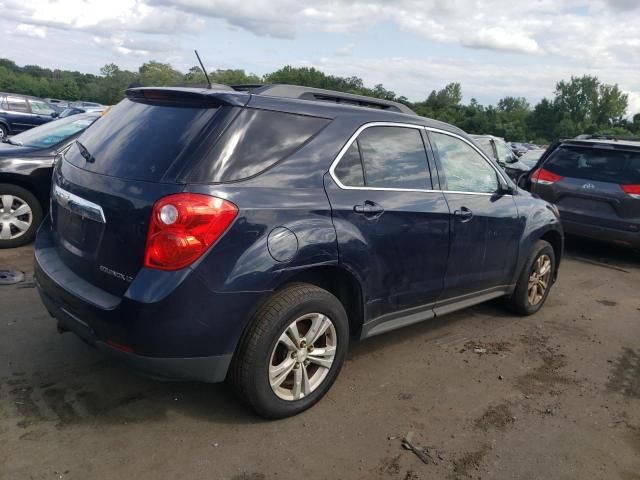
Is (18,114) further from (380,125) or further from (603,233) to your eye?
(380,125)

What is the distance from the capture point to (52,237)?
11.6 feet

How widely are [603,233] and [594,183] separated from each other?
686 millimetres

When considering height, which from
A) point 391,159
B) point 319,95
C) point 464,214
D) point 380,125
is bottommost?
point 464,214

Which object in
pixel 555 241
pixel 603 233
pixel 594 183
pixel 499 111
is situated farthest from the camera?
pixel 499 111

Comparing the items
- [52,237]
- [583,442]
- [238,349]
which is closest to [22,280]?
[52,237]

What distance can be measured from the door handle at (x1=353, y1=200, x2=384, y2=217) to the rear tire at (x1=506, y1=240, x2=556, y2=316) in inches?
86.2

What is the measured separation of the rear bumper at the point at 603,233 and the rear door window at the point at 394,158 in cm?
464

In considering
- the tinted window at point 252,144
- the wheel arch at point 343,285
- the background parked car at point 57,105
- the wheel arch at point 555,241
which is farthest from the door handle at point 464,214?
the background parked car at point 57,105

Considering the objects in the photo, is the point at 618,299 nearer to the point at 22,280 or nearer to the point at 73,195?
the point at 73,195

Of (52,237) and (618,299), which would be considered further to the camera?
(618,299)

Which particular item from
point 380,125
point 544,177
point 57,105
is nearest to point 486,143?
point 544,177

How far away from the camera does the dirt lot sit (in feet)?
9.27

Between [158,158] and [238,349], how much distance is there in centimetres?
106

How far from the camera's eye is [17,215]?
19.7 feet
